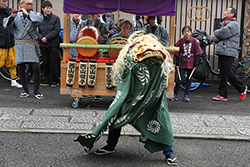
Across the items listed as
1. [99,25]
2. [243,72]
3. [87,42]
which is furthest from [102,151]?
[243,72]

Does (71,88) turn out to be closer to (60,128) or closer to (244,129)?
(60,128)

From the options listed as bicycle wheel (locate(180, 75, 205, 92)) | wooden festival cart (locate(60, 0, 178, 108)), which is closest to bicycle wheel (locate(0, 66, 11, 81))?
wooden festival cart (locate(60, 0, 178, 108))

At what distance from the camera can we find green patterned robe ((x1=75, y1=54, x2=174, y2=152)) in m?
3.43

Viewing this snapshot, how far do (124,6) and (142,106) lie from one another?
3.16m

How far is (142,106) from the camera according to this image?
3480 millimetres

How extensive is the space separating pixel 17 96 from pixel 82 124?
9.59ft

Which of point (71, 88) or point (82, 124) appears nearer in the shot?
point (82, 124)

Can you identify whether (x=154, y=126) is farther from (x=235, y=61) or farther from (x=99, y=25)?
(x=235, y=61)

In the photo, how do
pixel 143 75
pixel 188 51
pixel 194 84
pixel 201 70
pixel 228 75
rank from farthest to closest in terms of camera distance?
pixel 194 84 → pixel 201 70 → pixel 228 75 → pixel 188 51 → pixel 143 75

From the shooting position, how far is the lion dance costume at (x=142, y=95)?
336 centimetres

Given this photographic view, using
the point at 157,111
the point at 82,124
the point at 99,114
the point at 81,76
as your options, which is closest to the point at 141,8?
the point at 81,76

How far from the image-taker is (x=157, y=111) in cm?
359

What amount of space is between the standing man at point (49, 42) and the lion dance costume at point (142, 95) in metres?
5.35

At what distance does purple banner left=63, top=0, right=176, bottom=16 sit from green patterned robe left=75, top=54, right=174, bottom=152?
9.38 feet
